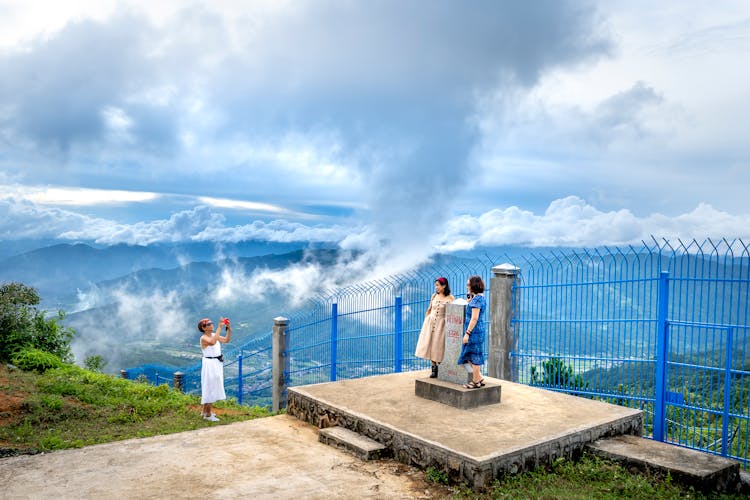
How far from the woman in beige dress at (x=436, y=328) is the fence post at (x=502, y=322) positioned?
2077 mm

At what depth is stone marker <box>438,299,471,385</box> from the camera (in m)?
7.91

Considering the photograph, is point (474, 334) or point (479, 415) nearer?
point (479, 415)

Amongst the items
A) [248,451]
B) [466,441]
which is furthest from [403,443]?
[248,451]

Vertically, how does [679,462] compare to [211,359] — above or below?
below

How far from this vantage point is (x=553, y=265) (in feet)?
30.6

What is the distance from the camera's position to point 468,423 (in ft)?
23.0

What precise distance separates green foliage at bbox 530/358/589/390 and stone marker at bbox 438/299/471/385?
8.05 ft

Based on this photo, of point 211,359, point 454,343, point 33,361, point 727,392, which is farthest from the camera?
point 33,361

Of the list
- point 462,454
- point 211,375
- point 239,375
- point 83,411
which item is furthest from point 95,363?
point 462,454

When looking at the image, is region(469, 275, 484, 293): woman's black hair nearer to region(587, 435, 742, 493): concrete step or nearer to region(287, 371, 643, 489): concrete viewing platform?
region(287, 371, 643, 489): concrete viewing platform

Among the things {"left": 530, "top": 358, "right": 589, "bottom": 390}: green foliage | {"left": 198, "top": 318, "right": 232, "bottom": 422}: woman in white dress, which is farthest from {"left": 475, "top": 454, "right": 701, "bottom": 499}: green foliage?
{"left": 198, "top": 318, "right": 232, "bottom": 422}: woman in white dress

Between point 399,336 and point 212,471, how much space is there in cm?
560

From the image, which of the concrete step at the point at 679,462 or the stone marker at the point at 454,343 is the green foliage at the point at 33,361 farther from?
the concrete step at the point at 679,462

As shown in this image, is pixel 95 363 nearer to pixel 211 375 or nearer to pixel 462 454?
pixel 211 375
